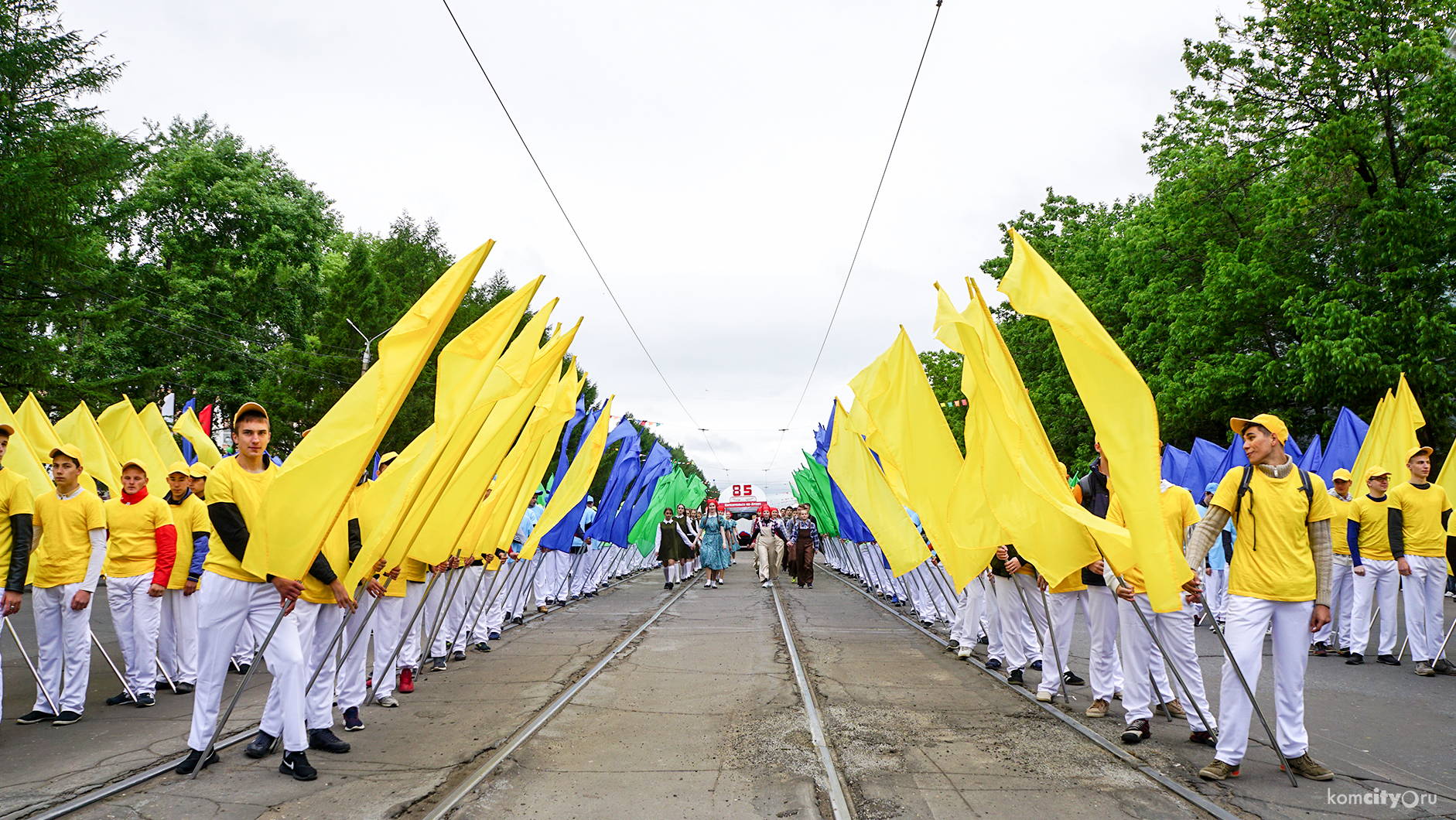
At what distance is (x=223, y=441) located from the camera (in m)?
37.1

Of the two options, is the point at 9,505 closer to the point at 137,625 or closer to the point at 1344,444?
the point at 137,625

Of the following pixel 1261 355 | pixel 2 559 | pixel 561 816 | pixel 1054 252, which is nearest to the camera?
pixel 561 816

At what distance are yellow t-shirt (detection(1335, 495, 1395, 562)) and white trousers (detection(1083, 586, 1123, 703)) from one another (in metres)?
4.47

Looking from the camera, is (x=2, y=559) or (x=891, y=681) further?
(x=891, y=681)

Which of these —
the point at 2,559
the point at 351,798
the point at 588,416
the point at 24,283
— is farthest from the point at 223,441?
the point at 351,798

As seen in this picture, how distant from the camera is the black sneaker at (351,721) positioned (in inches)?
255

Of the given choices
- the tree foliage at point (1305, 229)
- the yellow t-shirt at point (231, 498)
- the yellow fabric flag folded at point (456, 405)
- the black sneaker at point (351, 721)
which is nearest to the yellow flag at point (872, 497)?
the yellow fabric flag folded at point (456, 405)

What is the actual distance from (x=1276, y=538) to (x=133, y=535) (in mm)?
8391

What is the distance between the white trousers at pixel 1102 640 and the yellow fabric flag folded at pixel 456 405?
473 centimetres

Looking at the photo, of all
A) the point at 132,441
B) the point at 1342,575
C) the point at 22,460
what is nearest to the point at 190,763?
the point at 22,460

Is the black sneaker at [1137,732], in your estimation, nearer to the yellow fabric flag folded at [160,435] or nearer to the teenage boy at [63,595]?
the teenage boy at [63,595]

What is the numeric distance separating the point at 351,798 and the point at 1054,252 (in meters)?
30.0

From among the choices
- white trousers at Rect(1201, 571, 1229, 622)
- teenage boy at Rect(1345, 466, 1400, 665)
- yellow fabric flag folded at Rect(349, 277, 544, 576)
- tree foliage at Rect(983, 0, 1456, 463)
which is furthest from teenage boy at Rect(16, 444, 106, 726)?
tree foliage at Rect(983, 0, 1456, 463)

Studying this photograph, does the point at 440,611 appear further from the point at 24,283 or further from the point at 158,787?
the point at 24,283
